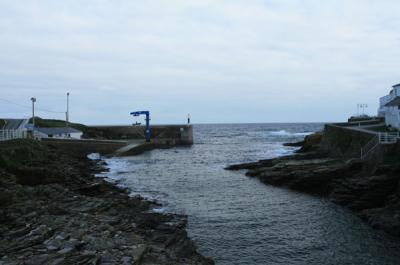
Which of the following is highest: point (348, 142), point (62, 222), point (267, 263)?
point (348, 142)

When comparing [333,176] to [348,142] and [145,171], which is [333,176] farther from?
[145,171]

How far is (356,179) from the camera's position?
2402cm

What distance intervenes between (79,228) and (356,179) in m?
17.6

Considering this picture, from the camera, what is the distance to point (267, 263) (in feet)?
48.5

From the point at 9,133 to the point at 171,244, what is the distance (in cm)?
2901

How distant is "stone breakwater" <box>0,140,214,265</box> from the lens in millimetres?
11375

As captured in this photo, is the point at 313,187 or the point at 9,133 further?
the point at 9,133

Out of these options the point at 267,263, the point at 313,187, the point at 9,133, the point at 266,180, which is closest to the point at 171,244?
the point at 267,263

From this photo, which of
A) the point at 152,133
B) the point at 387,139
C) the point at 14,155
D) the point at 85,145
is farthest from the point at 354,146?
the point at 152,133

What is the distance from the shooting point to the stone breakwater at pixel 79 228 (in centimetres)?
1138

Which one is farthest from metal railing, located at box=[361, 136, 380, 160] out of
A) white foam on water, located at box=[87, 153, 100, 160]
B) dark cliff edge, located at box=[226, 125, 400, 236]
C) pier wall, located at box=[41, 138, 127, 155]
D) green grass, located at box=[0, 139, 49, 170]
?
pier wall, located at box=[41, 138, 127, 155]

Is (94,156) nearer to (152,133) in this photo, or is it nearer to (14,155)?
(14,155)

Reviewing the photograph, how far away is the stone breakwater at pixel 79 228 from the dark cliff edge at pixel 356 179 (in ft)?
33.2

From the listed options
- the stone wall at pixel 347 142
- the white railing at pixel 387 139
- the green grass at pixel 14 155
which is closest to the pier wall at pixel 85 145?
the green grass at pixel 14 155
